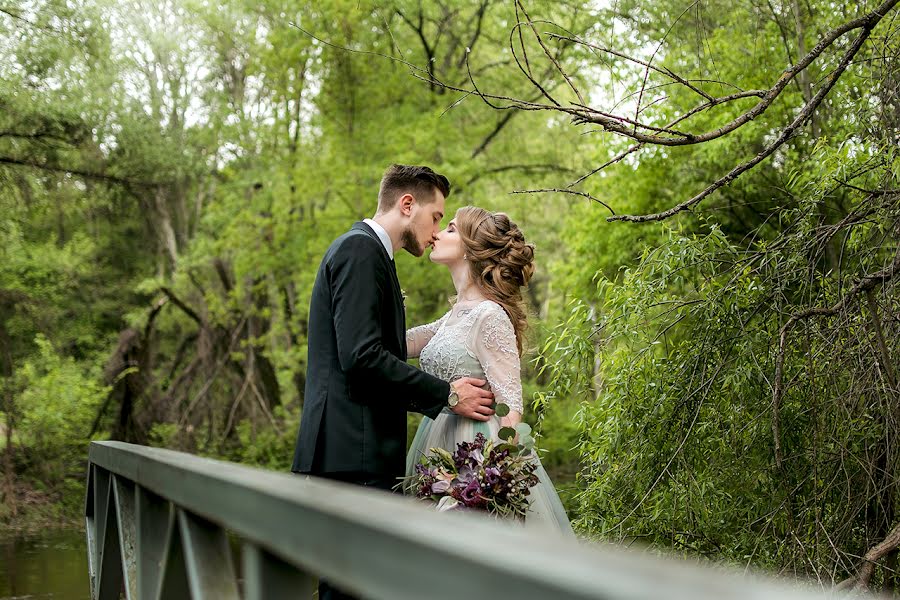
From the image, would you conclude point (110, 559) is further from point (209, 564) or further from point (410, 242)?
point (209, 564)

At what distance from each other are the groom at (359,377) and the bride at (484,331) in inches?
14.9

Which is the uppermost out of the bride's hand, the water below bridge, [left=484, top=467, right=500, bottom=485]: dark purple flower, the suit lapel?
the suit lapel

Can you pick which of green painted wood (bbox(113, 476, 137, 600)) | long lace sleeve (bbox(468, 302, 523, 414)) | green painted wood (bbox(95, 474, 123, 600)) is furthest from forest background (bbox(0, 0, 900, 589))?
green painted wood (bbox(95, 474, 123, 600))

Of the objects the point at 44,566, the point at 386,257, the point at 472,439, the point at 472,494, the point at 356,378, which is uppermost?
the point at 386,257

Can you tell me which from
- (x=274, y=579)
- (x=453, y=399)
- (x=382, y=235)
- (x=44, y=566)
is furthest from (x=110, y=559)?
(x=44, y=566)

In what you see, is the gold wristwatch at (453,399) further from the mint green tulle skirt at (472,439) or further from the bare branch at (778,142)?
the bare branch at (778,142)

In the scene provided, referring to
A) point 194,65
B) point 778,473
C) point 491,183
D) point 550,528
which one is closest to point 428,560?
point 550,528

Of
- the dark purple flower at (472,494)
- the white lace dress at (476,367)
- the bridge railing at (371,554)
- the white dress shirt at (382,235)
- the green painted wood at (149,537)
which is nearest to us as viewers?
the bridge railing at (371,554)

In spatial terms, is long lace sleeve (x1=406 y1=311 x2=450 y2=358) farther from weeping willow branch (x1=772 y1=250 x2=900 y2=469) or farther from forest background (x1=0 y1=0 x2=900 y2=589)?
weeping willow branch (x1=772 y1=250 x2=900 y2=469)

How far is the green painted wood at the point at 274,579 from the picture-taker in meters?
1.20

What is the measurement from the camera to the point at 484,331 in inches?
168

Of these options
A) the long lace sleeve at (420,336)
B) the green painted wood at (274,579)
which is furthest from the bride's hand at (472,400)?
the green painted wood at (274,579)

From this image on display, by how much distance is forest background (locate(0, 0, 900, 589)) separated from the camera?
4453mm

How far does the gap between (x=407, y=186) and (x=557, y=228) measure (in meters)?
17.0
